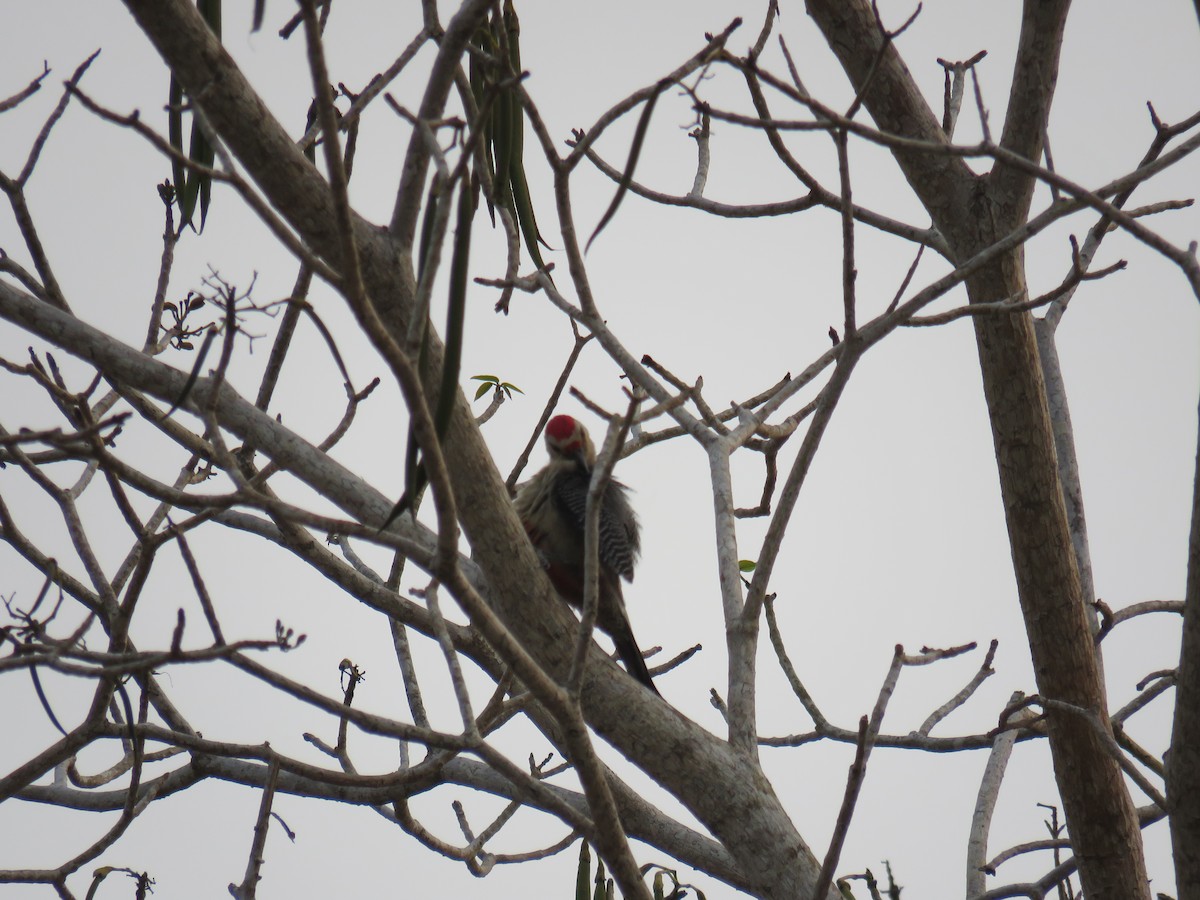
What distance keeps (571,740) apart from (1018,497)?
1824mm

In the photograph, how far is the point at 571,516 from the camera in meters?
4.86

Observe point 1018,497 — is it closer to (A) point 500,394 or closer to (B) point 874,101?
(B) point 874,101

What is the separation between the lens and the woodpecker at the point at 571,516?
15.8 feet

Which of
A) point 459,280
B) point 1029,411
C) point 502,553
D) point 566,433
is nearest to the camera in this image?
point 459,280

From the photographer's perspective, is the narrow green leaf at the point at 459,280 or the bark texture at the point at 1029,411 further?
the bark texture at the point at 1029,411

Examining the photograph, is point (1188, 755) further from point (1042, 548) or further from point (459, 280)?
point (459, 280)

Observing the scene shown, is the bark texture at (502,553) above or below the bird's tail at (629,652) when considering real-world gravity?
below

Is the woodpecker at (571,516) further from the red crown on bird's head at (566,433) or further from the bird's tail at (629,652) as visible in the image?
the bird's tail at (629,652)

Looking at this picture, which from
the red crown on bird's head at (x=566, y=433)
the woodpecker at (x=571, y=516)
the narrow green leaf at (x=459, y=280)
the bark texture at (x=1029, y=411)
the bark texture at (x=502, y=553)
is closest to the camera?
the narrow green leaf at (x=459, y=280)

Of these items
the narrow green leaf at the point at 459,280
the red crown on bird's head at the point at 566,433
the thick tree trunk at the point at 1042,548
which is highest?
the red crown on bird's head at the point at 566,433

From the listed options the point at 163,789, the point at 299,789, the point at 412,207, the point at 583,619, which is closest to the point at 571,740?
the point at 583,619

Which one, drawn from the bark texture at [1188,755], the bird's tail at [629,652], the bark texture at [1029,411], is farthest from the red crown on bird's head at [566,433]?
the bark texture at [1188,755]

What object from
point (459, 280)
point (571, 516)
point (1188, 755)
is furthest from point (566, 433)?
point (459, 280)

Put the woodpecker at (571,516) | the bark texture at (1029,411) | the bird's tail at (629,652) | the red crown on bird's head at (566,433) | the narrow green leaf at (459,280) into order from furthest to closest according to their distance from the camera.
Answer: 1. the red crown on bird's head at (566,433)
2. the woodpecker at (571,516)
3. the bird's tail at (629,652)
4. the bark texture at (1029,411)
5. the narrow green leaf at (459,280)
